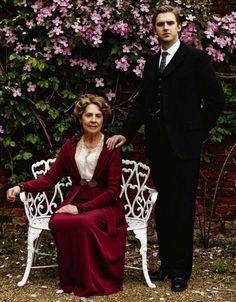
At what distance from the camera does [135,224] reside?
4.66 meters

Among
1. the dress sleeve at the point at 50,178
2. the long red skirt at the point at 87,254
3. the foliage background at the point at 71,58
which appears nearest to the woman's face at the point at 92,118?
the dress sleeve at the point at 50,178

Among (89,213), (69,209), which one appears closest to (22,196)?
(69,209)

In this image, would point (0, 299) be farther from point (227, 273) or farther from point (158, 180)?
point (227, 273)

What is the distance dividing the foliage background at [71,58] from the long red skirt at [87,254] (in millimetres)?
1485

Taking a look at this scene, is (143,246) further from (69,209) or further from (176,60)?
(176,60)

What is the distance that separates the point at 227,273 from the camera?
16.0 feet

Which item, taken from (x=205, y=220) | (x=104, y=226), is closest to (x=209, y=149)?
(x=205, y=220)

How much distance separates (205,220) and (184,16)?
189cm

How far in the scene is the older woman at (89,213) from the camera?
4.24 m

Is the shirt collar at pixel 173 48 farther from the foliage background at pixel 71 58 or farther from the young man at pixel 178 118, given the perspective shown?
the foliage background at pixel 71 58

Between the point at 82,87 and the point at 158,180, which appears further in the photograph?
the point at 82,87

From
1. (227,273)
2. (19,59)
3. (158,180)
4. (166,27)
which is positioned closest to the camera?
(166,27)

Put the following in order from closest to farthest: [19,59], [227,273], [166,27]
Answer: [166,27] < [227,273] < [19,59]

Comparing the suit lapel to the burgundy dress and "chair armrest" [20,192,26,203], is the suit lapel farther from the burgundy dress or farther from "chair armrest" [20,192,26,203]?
"chair armrest" [20,192,26,203]
